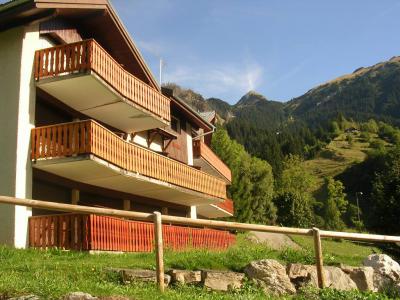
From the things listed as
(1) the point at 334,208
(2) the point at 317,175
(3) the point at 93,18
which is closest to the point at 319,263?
(3) the point at 93,18

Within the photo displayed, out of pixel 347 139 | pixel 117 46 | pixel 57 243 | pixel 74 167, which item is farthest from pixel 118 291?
pixel 347 139

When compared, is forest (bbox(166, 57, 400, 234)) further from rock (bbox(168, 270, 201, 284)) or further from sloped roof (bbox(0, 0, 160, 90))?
rock (bbox(168, 270, 201, 284))

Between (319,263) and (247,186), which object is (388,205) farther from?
(247,186)

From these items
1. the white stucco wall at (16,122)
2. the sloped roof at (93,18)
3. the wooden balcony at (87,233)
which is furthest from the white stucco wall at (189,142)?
the white stucco wall at (16,122)

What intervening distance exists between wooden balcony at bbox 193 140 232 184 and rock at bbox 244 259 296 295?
2110 cm

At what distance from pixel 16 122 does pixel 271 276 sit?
9514 millimetres

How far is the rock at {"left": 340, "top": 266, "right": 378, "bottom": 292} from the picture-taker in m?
12.4

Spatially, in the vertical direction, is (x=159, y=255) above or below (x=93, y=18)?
below

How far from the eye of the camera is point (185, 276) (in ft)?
35.9

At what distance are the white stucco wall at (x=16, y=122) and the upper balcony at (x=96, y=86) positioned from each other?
1.78ft

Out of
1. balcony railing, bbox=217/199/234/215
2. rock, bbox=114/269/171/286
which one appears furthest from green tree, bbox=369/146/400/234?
rock, bbox=114/269/171/286

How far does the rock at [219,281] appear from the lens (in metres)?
10.9

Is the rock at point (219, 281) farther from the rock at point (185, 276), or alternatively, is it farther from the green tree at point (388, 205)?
the green tree at point (388, 205)

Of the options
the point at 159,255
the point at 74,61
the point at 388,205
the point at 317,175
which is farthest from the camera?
the point at 317,175
